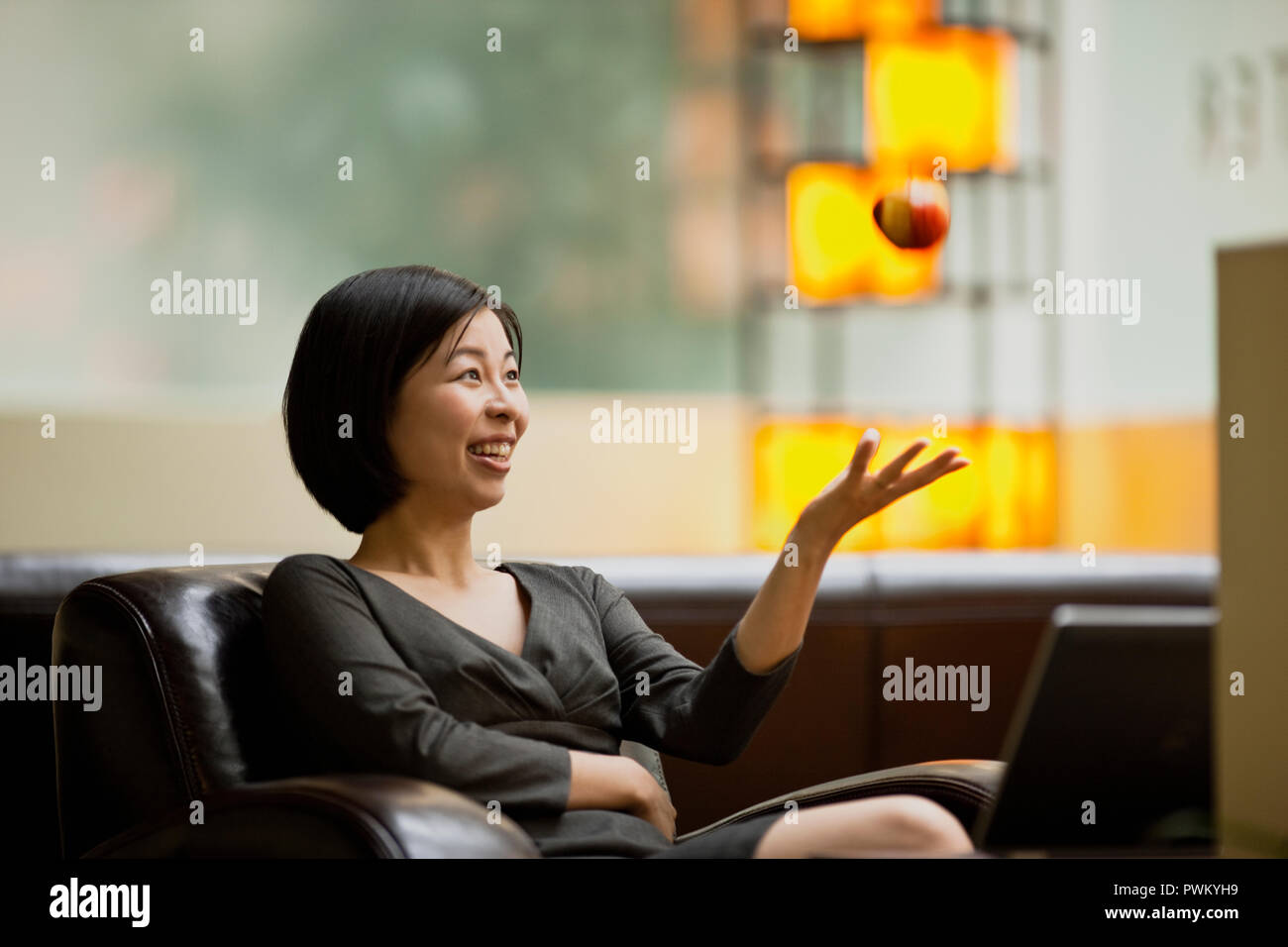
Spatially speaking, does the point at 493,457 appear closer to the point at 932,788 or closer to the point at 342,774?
the point at 342,774

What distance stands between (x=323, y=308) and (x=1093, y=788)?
1.00 meters

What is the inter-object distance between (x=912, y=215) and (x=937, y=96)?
326 cm

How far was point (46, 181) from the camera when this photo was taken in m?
4.19

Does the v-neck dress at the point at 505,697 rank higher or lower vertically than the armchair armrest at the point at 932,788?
higher

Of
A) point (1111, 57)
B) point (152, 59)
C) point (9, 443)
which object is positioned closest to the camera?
point (9, 443)

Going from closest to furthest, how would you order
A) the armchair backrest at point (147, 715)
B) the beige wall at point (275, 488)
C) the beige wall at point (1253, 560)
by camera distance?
the beige wall at point (1253, 560)
the armchair backrest at point (147, 715)
the beige wall at point (275, 488)

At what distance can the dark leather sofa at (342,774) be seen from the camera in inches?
49.6

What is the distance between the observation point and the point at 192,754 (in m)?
1.45

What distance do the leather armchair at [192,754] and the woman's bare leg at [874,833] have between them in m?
0.20

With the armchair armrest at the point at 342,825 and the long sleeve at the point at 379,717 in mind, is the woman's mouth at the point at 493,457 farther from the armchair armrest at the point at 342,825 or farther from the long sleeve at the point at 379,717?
the armchair armrest at the point at 342,825

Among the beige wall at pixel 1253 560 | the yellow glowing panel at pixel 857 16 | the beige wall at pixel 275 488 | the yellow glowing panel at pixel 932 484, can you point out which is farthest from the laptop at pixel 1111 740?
the yellow glowing panel at pixel 857 16

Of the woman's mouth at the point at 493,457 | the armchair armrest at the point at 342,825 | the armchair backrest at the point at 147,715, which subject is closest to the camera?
the armchair armrest at the point at 342,825
